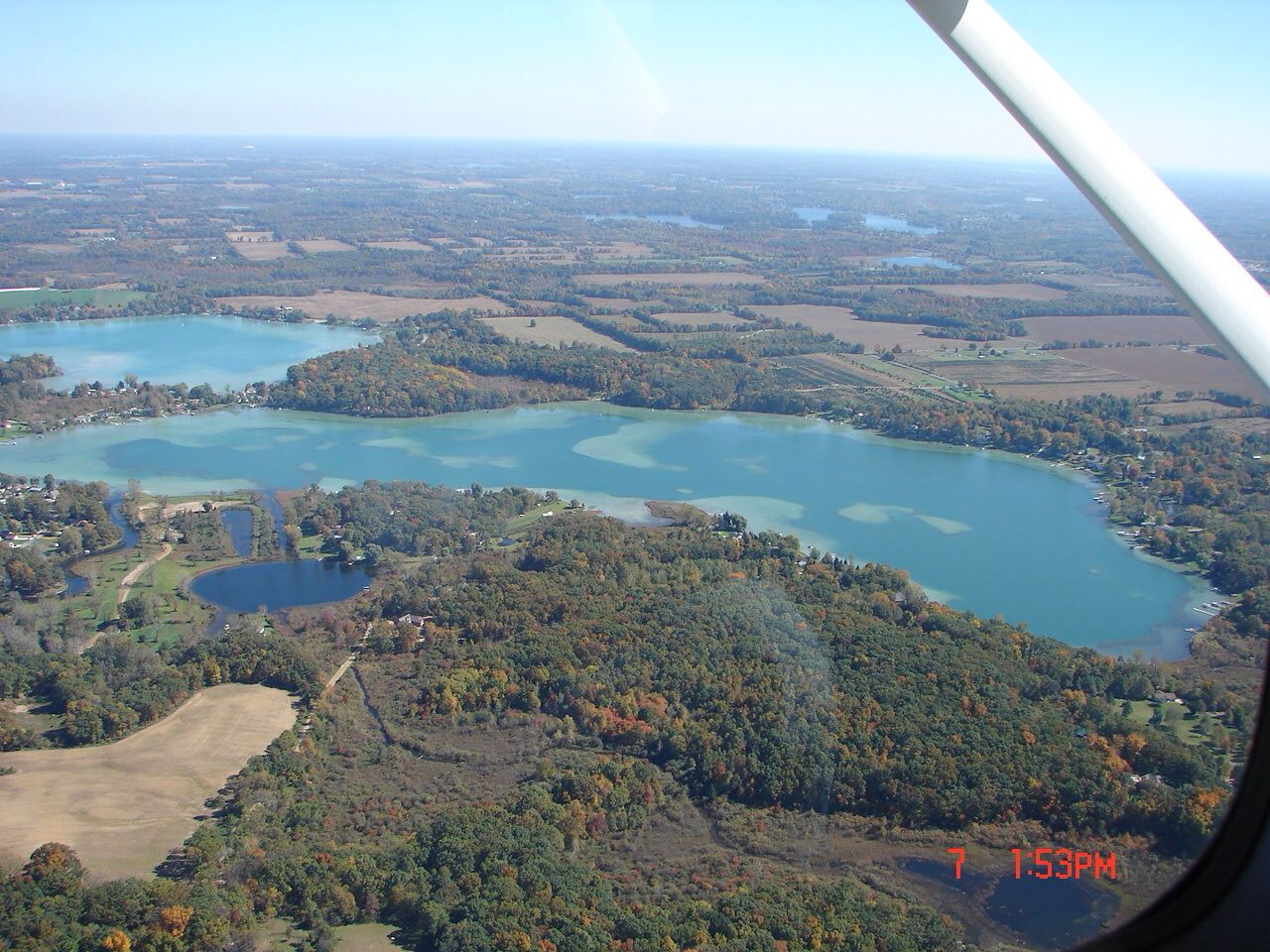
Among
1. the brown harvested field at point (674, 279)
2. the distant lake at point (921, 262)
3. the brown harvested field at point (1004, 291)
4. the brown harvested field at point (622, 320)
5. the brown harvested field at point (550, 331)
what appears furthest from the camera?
the distant lake at point (921, 262)

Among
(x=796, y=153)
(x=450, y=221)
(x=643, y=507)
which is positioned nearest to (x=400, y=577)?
(x=643, y=507)

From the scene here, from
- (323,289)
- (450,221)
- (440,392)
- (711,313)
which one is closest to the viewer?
(440,392)

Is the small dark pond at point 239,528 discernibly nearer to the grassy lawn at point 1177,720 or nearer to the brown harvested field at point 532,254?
the grassy lawn at point 1177,720

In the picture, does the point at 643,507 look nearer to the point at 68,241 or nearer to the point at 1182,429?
the point at 1182,429

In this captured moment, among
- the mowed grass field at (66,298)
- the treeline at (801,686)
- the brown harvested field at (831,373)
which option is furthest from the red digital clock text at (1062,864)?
the mowed grass field at (66,298)

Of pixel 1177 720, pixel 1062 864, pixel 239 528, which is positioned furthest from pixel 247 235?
pixel 1062 864

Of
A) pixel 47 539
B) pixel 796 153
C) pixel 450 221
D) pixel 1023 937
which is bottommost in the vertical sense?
pixel 47 539
